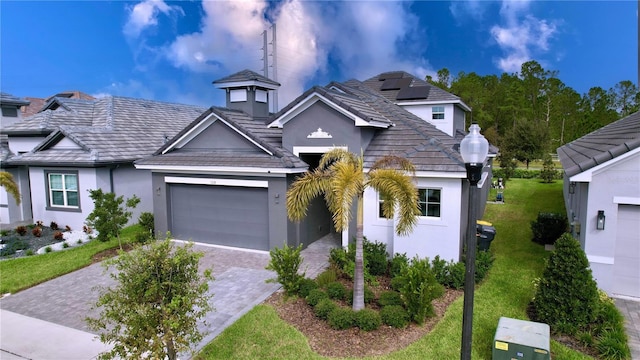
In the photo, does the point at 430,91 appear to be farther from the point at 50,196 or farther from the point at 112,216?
the point at 50,196

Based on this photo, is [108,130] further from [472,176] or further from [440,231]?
[472,176]

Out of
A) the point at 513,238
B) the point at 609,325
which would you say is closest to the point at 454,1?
the point at 513,238

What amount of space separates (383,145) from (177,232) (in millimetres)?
8451

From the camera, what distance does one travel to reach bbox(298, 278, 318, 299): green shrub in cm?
902

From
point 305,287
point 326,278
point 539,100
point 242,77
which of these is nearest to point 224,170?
point 242,77

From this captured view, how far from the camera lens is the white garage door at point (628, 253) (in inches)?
345

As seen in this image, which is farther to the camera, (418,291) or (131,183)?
(131,183)

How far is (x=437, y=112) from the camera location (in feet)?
62.9

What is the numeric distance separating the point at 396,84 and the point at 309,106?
385 inches

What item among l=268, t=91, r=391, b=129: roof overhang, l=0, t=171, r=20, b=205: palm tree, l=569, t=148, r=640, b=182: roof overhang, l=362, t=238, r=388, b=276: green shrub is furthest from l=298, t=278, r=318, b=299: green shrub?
l=0, t=171, r=20, b=205: palm tree

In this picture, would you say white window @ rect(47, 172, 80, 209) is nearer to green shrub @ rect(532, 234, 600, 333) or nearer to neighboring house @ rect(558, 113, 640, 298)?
green shrub @ rect(532, 234, 600, 333)

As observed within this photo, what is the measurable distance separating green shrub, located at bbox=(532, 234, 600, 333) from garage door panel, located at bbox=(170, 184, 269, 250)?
27.6ft

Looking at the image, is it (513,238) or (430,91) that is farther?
(430,91)

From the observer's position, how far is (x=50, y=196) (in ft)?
55.7
